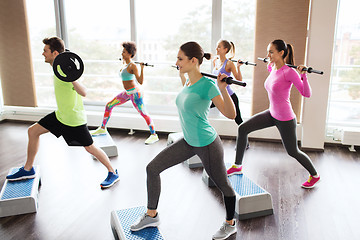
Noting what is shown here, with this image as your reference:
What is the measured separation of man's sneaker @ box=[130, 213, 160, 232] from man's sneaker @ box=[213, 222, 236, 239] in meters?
0.40

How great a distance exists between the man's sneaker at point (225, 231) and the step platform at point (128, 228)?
15.0 inches

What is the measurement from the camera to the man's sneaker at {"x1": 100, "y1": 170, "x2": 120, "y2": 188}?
2918mm

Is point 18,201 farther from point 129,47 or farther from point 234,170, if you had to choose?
point 129,47

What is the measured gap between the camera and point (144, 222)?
207 cm

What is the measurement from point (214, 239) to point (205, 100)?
0.93 meters

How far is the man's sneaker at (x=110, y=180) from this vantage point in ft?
9.57

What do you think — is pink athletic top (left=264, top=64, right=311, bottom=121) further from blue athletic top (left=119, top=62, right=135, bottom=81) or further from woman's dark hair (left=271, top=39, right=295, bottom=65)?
blue athletic top (left=119, top=62, right=135, bottom=81)

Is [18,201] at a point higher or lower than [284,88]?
lower

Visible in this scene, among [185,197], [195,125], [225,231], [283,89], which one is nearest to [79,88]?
[195,125]

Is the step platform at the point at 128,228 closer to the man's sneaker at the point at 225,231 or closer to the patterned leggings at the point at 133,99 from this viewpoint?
the man's sneaker at the point at 225,231

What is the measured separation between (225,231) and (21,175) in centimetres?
179

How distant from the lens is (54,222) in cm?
238

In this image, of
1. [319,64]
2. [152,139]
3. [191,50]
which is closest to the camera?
[191,50]

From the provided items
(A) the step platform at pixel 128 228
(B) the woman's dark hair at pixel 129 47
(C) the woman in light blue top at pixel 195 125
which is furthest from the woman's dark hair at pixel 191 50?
(B) the woman's dark hair at pixel 129 47
